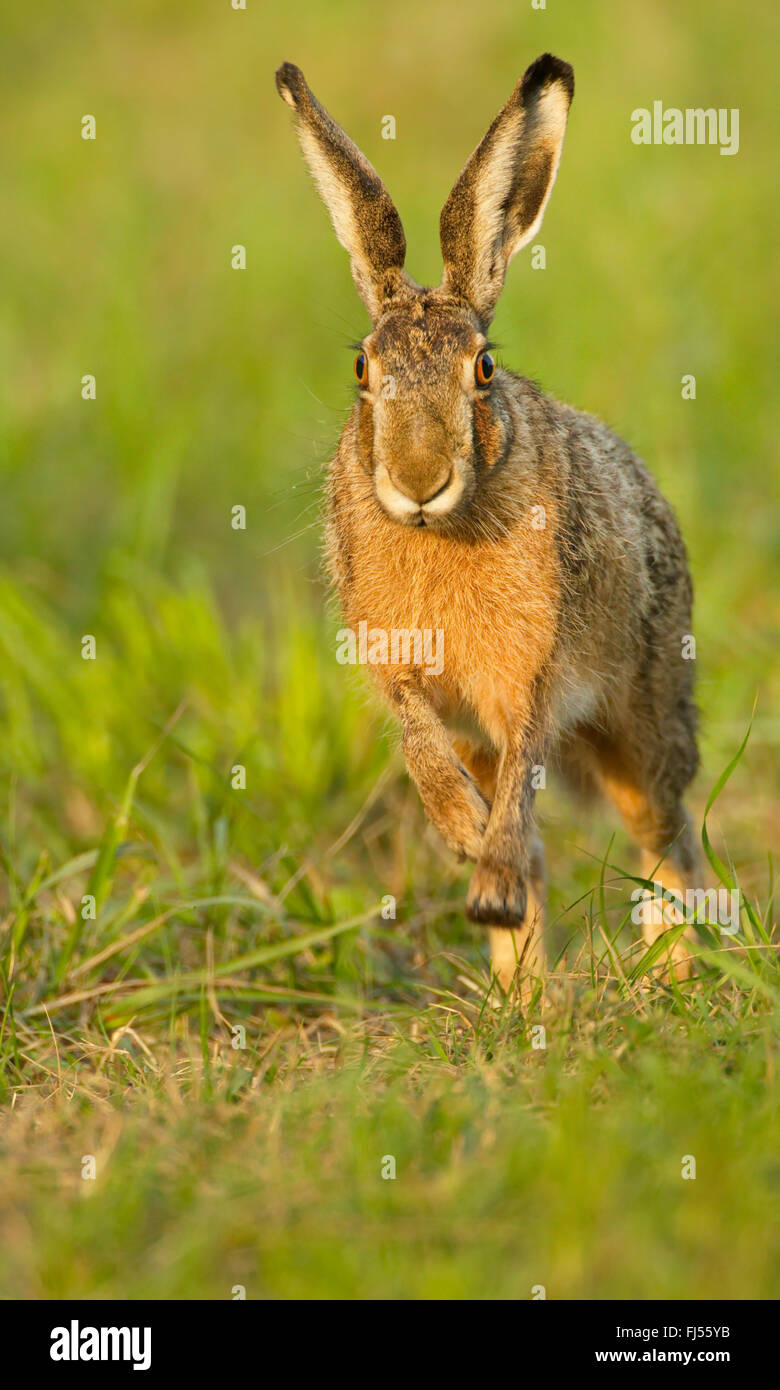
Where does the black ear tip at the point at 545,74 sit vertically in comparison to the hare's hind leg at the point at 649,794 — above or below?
above

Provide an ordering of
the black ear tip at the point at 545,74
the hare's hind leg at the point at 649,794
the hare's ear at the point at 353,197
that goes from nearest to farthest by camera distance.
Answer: the black ear tip at the point at 545,74
the hare's ear at the point at 353,197
the hare's hind leg at the point at 649,794

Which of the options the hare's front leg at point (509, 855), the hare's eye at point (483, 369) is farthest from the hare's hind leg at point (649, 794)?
the hare's eye at point (483, 369)

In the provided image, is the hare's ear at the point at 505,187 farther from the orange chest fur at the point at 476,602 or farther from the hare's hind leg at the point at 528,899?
the hare's hind leg at the point at 528,899

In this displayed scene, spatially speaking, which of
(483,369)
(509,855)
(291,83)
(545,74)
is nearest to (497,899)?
(509,855)

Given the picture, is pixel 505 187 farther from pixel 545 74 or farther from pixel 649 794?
pixel 649 794

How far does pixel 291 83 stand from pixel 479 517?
1469 mm

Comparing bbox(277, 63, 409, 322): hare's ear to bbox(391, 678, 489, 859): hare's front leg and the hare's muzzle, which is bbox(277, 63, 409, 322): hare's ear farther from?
bbox(391, 678, 489, 859): hare's front leg

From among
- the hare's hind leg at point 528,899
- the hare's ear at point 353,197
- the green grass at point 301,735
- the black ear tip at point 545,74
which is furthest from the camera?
the hare's hind leg at point 528,899

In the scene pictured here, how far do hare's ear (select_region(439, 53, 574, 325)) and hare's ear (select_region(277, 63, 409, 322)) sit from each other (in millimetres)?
→ 175

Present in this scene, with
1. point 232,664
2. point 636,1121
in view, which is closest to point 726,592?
point 232,664

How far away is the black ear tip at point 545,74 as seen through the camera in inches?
186

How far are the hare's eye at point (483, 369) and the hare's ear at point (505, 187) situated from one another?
0.82 feet

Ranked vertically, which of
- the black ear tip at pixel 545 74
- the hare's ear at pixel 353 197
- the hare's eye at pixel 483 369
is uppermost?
the black ear tip at pixel 545 74

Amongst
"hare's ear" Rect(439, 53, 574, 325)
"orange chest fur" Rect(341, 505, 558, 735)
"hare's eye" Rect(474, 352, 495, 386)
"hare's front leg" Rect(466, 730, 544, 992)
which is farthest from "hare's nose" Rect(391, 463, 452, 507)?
"hare's front leg" Rect(466, 730, 544, 992)
